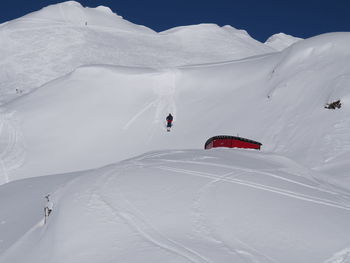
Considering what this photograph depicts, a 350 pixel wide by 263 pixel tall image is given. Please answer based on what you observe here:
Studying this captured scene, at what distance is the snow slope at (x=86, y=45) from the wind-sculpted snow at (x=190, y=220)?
31936 millimetres

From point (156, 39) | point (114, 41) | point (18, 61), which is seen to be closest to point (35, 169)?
point (18, 61)

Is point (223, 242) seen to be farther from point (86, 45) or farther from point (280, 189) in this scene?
point (86, 45)

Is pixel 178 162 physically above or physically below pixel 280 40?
below

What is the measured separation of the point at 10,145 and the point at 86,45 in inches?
1608

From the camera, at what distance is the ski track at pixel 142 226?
631cm

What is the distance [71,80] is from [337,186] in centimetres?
2556

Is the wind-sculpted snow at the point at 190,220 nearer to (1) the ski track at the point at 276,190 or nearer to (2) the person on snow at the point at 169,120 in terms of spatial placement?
(1) the ski track at the point at 276,190

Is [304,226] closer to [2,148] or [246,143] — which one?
[246,143]

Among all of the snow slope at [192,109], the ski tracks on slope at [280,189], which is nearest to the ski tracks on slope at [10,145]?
the snow slope at [192,109]

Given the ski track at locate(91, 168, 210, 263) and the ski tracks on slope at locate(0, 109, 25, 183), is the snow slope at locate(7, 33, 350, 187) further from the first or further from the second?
the ski track at locate(91, 168, 210, 263)

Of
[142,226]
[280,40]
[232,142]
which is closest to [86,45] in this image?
[232,142]

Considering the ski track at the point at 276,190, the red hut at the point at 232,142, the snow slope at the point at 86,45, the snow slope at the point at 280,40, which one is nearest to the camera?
the ski track at the point at 276,190

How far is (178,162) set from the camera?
13.2 meters

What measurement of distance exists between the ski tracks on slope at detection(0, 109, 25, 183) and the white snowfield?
11cm
